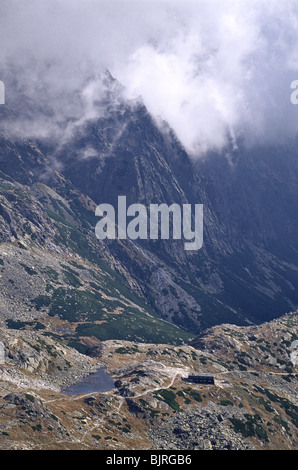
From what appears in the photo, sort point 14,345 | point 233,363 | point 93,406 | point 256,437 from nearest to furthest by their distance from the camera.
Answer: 1. point 93,406
2. point 256,437
3. point 14,345
4. point 233,363

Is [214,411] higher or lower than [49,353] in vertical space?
lower

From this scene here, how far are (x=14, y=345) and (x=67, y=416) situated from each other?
43.6m

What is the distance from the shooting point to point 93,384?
13012 cm

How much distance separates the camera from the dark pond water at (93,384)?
4809 inches

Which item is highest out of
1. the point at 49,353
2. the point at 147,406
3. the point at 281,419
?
the point at 49,353

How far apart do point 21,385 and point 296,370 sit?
387 ft

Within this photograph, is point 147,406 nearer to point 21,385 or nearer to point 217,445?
point 217,445

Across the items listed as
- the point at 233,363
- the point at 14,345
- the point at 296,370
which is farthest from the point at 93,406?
the point at 296,370

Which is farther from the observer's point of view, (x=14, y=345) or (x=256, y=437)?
(x=14, y=345)

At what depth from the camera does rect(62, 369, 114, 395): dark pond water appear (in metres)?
122

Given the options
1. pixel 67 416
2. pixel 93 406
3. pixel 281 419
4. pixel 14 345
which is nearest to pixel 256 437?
pixel 281 419

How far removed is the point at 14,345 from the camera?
435 feet

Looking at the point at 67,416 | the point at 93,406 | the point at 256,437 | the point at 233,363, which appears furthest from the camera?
the point at 233,363
